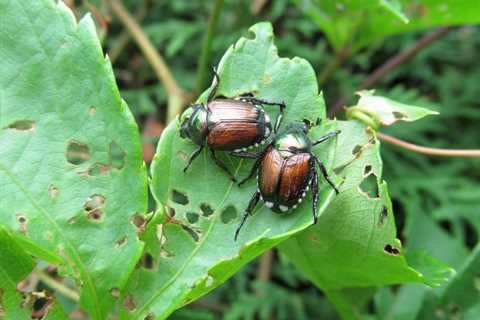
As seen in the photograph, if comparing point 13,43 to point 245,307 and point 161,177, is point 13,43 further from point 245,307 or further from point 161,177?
point 245,307

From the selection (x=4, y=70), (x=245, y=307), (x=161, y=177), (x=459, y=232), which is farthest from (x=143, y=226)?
(x=459, y=232)

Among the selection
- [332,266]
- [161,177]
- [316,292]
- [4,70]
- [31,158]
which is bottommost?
[316,292]

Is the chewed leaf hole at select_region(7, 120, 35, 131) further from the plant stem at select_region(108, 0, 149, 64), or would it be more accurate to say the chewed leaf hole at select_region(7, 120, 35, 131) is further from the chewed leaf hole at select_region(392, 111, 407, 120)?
the plant stem at select_region(108, 0, 149, 64)

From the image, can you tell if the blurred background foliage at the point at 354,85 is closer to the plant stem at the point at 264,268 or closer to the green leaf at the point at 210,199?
the plant stem at the point at 264,268

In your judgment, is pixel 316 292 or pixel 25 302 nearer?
pixel 25 302

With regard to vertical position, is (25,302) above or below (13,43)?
below

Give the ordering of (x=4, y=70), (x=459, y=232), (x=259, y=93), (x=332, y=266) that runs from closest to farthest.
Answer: (x=4, y=70) → (x=259, y=93) → (x=332, y=266) → (x=459, y=232)

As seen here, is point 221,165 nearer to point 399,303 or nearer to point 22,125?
point 22,125

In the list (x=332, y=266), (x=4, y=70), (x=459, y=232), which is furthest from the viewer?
(x=459, y=232)
